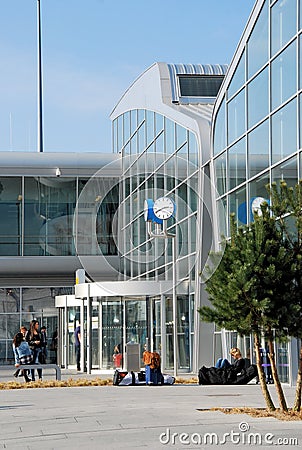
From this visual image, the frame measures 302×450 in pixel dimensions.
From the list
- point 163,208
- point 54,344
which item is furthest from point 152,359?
point 54,344

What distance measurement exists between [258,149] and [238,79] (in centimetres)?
318

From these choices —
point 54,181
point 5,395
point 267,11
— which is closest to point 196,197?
point 267,11

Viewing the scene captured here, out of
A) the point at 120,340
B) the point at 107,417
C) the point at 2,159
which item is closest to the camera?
the point at 107,417

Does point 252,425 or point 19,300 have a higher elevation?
point 19,300

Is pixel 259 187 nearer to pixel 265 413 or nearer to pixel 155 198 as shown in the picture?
pixel 265 413

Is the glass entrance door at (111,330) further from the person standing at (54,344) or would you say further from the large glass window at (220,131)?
the person standing at (54,344)

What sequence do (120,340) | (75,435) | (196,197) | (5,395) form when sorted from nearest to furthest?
(75,435), (5,395), (196,197), (120,340)

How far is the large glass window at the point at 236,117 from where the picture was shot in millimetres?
27750

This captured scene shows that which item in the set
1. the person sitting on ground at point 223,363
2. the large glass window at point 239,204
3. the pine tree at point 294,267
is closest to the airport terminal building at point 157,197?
the large glass window at point 239,204

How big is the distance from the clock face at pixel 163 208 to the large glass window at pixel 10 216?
1742 centimetres

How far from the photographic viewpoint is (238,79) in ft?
92.7

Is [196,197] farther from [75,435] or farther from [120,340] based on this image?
[75,435]

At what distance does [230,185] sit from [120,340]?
9.01m

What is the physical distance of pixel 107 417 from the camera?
15500 millimetres
